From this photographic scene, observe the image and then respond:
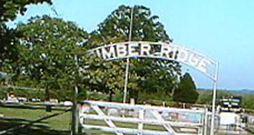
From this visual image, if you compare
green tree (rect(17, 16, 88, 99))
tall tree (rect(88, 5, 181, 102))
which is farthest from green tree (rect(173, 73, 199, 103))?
green tree (rect(17, 16, 88, 99))

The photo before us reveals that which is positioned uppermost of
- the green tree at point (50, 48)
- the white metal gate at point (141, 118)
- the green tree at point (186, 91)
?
the green tree at point (50, 48)

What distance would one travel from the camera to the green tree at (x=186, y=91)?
84.9 m

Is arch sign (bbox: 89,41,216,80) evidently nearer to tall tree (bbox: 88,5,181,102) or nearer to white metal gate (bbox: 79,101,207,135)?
white metal gate (bbox: 79,101,207,135)

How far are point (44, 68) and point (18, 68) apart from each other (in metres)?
2.94

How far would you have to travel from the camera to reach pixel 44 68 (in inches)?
2837

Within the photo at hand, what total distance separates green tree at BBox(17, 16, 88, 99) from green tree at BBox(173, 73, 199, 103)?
16.4m

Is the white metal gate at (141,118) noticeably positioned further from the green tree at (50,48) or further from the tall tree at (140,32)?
the tall tree at (140,32)

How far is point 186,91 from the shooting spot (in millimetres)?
87562

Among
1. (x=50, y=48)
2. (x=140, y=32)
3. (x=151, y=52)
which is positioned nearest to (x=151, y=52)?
(x=151, y=52)

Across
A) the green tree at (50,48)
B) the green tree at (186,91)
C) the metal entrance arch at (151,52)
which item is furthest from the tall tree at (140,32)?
the metal entrance arch at (151,52)

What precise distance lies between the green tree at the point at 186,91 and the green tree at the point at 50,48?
16389 mm

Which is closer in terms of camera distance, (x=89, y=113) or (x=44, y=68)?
(x=89, y=113)

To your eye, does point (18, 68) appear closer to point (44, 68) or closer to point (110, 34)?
point (44, 68)

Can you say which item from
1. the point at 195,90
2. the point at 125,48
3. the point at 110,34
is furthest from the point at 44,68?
the point at 125,48
